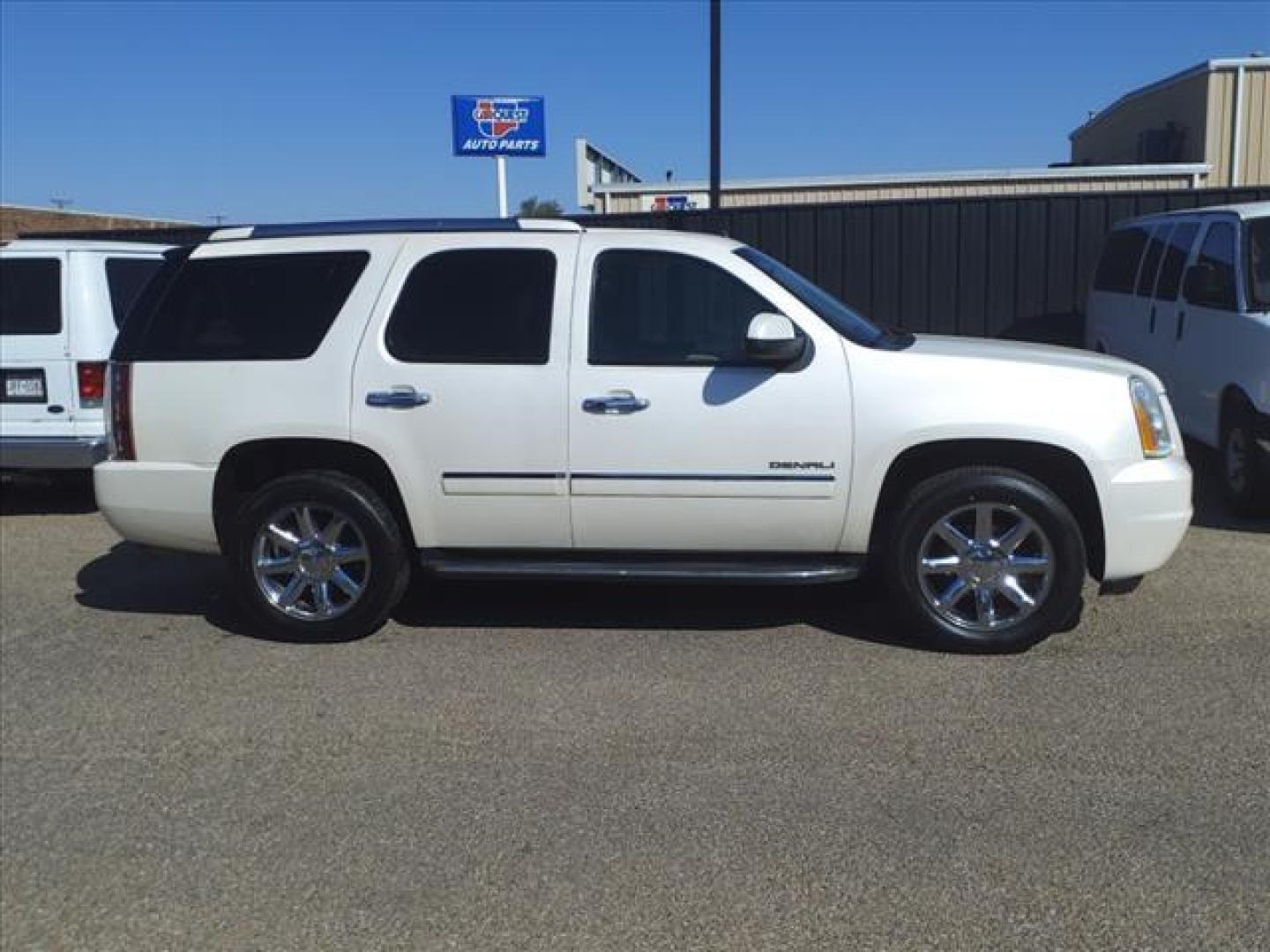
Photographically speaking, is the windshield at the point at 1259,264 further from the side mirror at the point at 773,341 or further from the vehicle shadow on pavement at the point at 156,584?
the vehicle shadow on pavement at the point at 156,584

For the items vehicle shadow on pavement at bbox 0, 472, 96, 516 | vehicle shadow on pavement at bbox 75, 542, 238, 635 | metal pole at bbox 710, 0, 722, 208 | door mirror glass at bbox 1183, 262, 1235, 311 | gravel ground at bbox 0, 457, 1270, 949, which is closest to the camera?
gravel ground at bbox 0, 457, 1270, 949

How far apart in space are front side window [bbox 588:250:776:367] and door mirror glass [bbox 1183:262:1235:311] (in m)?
4.04

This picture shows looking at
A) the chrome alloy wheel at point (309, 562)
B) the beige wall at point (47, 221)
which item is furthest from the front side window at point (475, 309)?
the beige wall at point (47, 221)

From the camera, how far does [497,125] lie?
52.3ft

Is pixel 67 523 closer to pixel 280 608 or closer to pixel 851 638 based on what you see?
pixel 280 608

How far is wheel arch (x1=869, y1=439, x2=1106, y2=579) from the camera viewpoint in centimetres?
527

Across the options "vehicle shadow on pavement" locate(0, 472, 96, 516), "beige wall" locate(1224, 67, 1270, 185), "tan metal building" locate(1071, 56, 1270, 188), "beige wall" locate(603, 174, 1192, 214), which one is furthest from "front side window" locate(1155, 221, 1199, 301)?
Result: "beige wall" locate(1224, 67, 1270, 185)

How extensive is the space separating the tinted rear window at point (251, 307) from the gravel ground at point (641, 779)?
55.6 inches

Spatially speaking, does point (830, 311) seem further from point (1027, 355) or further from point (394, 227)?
point (394, 227)

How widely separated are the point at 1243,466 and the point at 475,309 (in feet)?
16.7

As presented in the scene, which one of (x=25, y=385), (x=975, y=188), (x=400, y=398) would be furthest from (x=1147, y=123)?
(x=400, y=398)

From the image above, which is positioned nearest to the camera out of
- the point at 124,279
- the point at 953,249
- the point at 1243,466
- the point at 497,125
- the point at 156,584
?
the point at 156,584

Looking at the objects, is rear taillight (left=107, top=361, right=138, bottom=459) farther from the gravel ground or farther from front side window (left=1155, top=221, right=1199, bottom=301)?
front side window (left=1155, top=221, right=1199, bottom=301)

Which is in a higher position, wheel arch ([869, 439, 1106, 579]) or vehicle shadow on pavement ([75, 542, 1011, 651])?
wheel arch ([869, 439, 1106, 579])
